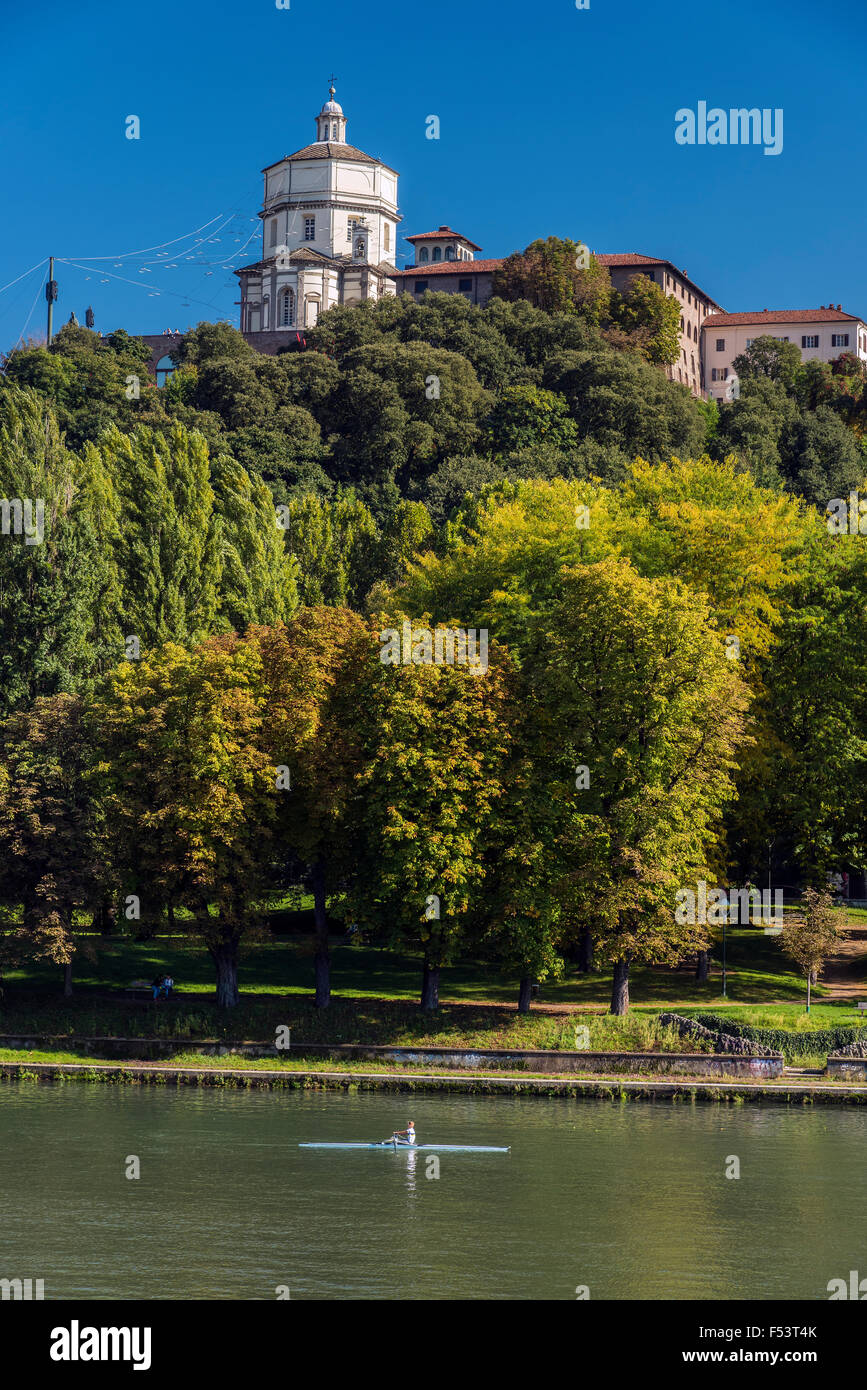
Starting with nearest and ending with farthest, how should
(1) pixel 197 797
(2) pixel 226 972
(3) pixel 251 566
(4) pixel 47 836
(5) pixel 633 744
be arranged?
(1) pixel 197 797
(4) pixel 47 836
(2) pixel 226 972
(5) pixel 633 744
(3) pixel 251 566

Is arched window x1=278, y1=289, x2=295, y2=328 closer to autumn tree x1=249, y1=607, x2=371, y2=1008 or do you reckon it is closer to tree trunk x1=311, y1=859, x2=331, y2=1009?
autumn tree x1=249, y1=607, x2=371, y2=1008

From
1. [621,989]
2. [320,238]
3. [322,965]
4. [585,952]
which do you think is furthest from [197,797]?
[320,238]

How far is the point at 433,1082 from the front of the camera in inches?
2213

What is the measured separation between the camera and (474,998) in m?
65.4

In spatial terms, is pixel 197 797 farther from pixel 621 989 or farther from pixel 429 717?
pixel 621 989

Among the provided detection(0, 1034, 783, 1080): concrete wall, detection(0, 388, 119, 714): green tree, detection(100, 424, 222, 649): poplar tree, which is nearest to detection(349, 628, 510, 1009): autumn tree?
detection(0, 1034, 783, 1080): concrete wall

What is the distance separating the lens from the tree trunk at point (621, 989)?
A: 6147 cm

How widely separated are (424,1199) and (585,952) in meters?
30.2

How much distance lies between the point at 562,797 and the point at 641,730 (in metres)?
4.00

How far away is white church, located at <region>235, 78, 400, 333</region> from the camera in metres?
179

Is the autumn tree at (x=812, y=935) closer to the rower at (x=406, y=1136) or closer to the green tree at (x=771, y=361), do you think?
the rower at (x=406, y=1136)

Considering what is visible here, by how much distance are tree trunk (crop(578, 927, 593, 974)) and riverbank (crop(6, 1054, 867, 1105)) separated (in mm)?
13193
